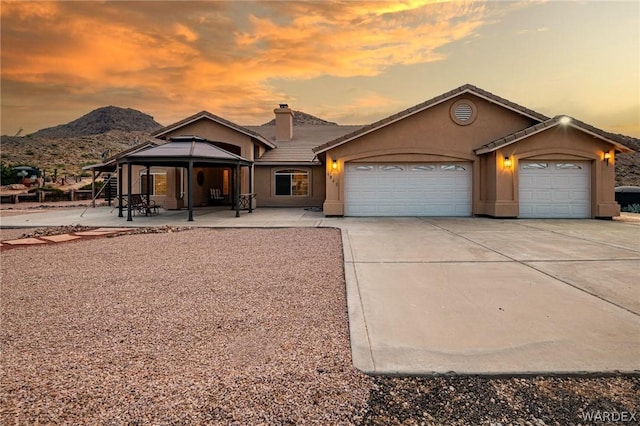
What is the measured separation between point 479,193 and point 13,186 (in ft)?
113

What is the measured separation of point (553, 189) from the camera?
1413 cm

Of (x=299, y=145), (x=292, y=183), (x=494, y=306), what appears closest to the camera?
(x=494, y=306)

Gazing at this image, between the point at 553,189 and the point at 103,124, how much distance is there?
122 meters

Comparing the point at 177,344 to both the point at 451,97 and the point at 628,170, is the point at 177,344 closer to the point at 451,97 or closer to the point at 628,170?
the point at 451,97

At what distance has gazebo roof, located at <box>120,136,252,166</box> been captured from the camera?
13297 mm

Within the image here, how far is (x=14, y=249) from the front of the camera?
7957mm

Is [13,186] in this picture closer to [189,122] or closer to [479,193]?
[189,122]

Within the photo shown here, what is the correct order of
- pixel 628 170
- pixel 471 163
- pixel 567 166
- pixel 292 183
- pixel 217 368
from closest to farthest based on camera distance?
pixel 217 368
pixel 567 166
pixel 471 163
pixel 292 183
pixel 628 170

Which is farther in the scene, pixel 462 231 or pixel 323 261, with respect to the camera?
pixel 462 231

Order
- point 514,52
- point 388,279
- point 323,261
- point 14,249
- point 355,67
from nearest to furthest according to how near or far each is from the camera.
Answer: point 388,279
point 323,261
point 14,249
point 514,52
point 355,67

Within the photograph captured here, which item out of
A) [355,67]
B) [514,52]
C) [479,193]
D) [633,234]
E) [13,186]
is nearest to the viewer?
[633,234]

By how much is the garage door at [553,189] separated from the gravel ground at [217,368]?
39.9 feet

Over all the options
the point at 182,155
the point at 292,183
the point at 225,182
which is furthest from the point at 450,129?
the point at 225,182

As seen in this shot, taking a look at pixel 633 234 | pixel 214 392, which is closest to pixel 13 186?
pixel 214 392
